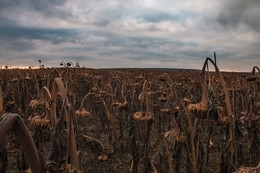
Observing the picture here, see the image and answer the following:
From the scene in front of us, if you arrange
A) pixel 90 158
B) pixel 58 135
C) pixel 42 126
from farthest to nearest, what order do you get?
pixel 90 158, pixel 42 126, pixel 58 135

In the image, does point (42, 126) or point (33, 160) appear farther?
point (42, 126)

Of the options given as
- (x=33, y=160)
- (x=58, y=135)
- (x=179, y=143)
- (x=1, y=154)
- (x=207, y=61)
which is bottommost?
(x=1, y=154)

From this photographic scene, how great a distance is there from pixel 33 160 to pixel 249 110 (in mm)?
3190

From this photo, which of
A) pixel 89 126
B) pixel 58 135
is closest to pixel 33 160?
pixel 58 135

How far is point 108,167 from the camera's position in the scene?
3729 millimetres

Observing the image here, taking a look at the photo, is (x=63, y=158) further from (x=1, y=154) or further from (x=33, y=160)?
(x=1, y=154)

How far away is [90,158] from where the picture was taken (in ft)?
13.2

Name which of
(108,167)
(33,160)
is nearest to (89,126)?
(108,167)

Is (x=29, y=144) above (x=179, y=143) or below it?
above

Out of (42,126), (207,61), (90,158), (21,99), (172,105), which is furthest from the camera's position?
(21,99)

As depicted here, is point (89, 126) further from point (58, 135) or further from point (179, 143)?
point (58, 135)

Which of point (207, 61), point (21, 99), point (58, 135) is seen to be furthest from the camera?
point (21, 99)

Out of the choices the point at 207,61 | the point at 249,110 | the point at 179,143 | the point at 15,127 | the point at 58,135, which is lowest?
the point at 179,143

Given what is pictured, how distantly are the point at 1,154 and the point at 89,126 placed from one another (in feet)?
11.2
